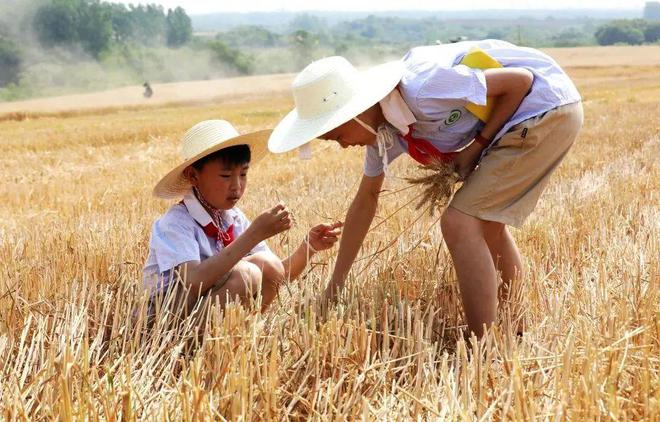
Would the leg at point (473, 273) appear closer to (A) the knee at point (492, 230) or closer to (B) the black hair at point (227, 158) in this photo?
(A) the knee at point (492, 230)

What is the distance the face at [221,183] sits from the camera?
11.1 feet

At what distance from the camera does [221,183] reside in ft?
11.2

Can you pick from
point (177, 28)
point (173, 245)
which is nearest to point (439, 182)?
point (173, 245)

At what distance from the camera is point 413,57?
10.7 feet

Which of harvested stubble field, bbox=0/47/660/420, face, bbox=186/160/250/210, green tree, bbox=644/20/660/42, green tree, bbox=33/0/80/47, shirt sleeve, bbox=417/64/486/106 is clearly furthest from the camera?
green tree, bbox=644/20/660/42

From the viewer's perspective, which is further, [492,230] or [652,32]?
[652,32]

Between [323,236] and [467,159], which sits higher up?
[467,159]

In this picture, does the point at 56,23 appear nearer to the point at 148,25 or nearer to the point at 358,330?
the point at 148,25

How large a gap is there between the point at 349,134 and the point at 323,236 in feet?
1.75

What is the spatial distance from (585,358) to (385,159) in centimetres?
120

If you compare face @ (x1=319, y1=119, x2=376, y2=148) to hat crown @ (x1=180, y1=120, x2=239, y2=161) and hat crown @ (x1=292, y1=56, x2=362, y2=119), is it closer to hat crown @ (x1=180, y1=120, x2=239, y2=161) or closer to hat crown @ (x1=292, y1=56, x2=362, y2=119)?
hat crown @ (x1=292, y1=56, x2=362, y2=119)

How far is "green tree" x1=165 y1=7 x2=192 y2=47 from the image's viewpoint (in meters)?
122

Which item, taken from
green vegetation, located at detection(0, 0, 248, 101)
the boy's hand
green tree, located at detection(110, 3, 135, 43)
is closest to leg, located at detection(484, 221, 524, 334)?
the boy's hand

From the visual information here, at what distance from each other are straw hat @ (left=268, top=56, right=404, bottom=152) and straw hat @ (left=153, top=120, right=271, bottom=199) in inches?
12.4
